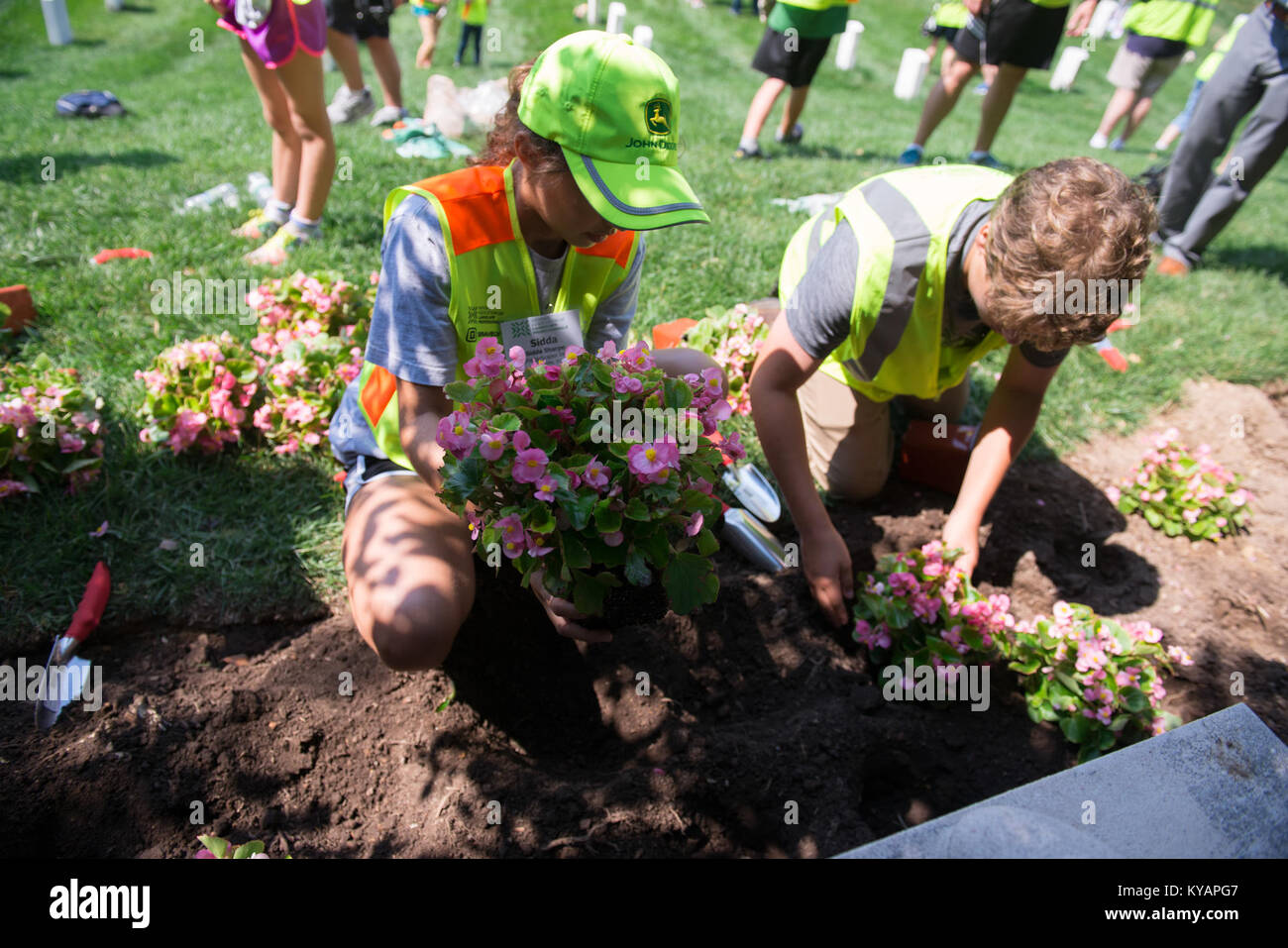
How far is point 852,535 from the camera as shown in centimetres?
293

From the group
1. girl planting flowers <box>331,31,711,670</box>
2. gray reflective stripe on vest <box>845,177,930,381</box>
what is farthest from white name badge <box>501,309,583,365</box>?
gray reflective stripe on vest <box>845,177,930,381</box>

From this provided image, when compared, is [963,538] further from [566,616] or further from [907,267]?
[566,616]

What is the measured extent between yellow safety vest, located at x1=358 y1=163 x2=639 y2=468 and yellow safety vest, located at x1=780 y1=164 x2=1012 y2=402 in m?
0.75

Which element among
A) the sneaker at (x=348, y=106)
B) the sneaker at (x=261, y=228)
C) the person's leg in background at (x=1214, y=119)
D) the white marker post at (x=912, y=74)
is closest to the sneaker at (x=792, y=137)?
the person's leg in background at (x=1214, y=119)

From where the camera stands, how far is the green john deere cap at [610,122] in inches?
65.9

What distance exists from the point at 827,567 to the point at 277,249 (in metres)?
3.35

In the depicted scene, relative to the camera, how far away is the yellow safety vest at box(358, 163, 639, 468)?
6.45 feet

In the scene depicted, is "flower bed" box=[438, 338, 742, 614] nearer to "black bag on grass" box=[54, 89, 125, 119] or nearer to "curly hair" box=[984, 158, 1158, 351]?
"curly hair" box=[984, 158, 1158, 351]

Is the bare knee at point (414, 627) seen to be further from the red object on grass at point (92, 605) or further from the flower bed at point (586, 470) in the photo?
the red object on grass at point (92, 605)

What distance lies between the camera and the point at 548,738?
86.4 inches

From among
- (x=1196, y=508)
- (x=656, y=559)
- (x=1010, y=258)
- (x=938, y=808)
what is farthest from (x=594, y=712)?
(x=1196, y=508)
